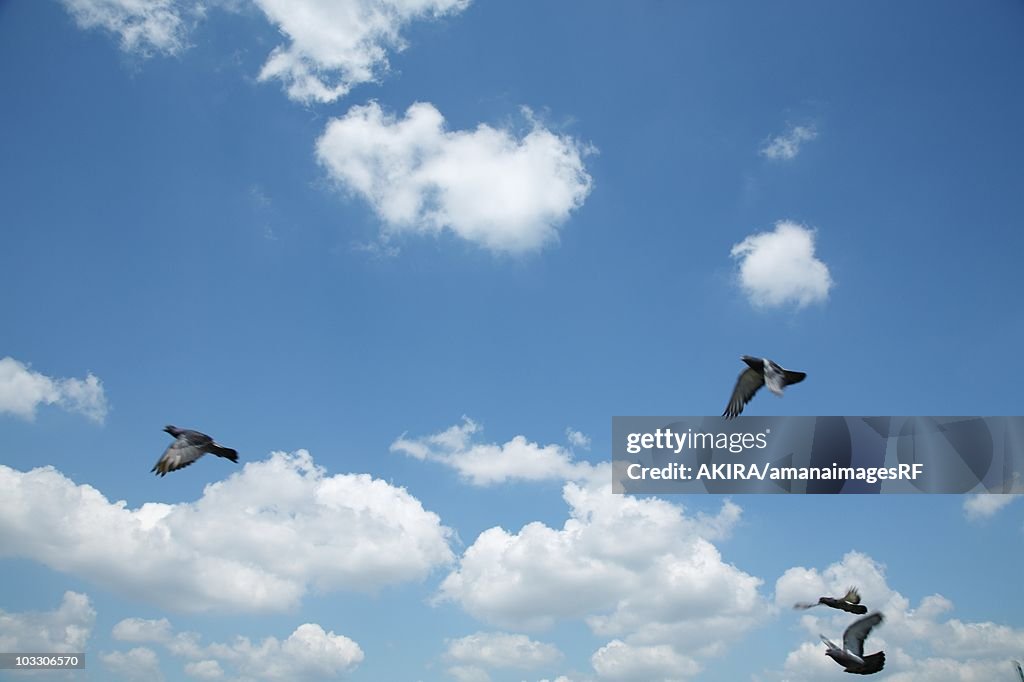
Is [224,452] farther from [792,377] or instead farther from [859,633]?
[859,633]

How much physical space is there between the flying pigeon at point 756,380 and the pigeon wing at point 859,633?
9.49 meters

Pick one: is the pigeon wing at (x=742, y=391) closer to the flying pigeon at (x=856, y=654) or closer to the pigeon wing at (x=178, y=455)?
the flying pigeon at (x=856, y=654)

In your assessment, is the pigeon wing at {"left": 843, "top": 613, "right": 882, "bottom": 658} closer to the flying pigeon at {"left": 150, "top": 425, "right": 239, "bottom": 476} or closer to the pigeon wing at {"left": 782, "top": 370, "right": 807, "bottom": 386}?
the pigeon wing at {"left": 782, "top": 370, "right": 807, "bottom": 386}

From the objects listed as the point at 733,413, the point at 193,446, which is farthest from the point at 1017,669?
the point at 193,446

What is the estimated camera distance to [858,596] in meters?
29.6

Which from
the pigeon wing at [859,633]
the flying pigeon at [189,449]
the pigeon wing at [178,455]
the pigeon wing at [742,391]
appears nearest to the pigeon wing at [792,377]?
the pigeon wing at [742,391]

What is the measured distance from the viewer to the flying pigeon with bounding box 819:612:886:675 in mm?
29938

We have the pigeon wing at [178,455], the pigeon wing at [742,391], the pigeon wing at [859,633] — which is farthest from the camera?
the pigeon wing at [742,391]

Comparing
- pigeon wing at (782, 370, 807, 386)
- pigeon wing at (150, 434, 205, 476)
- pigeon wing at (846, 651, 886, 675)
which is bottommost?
pigeon wing at (846, 651, 886, 675)

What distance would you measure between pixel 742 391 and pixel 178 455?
77.4 feet

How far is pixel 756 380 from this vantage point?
107 ft

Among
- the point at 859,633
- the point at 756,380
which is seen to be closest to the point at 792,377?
the point at 756,380

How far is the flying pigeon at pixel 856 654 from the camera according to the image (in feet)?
98.2

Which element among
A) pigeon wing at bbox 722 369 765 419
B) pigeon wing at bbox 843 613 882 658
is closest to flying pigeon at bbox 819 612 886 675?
pigeon wing at bbox 843 613 882 658
